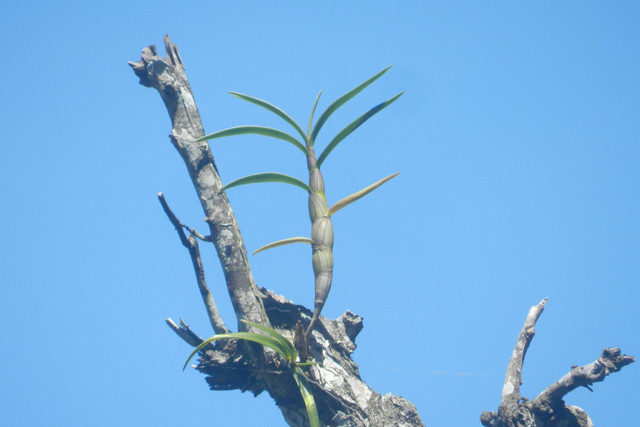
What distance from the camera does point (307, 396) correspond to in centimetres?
216

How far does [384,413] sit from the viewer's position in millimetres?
2262

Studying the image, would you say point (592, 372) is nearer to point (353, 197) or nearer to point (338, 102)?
point (353, 197)

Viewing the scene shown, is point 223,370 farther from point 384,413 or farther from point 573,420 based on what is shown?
point 573,420

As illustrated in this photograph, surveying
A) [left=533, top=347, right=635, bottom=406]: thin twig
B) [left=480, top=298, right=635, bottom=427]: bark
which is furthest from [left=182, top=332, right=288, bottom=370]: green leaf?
[left=533, top=347, right=635, bottom=406]: thin twig

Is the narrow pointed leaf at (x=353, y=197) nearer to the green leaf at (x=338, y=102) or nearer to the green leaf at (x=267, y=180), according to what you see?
the green leaf at (x=267, y=180)

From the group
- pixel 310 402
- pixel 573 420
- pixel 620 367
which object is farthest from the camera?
pixel 573 420

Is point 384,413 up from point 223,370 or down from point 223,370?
down

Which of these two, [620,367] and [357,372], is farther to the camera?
[357,372]

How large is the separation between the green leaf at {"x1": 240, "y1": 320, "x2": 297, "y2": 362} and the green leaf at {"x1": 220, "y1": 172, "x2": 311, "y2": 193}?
67 centimetres

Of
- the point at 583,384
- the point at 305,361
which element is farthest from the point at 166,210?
the point at 583,384

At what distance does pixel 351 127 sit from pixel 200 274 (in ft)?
3.48

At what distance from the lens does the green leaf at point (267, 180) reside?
2.47m

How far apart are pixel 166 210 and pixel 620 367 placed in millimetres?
2191

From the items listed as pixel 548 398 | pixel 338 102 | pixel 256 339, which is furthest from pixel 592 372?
pixel 338 102
